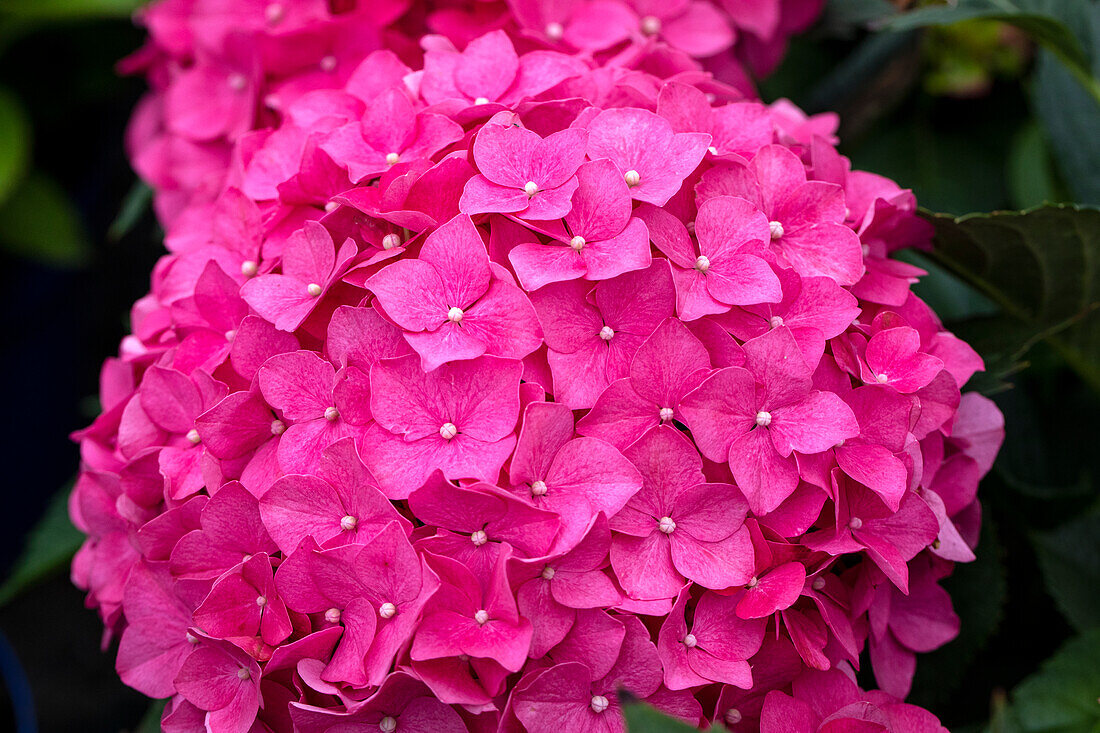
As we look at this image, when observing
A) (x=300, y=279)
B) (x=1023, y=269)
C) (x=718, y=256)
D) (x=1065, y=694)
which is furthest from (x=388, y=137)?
(x=1065, y=694)

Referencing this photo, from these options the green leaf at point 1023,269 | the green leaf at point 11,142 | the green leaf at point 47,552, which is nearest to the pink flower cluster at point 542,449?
the green leaf at point 1023,269

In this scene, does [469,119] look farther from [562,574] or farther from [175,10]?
[175,10]

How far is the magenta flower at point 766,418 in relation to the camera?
440 millimetres

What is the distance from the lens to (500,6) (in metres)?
0.71

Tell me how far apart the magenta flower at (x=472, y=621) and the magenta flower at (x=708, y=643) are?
0.07m

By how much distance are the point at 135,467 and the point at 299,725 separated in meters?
0.19

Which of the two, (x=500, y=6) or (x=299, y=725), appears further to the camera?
(x=500, y=6)

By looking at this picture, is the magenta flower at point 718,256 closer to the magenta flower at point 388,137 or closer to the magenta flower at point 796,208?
the magenta flower at point 796,208

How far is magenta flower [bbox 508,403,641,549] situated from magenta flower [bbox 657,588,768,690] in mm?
64

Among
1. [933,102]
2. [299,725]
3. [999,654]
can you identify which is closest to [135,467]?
[299,725]

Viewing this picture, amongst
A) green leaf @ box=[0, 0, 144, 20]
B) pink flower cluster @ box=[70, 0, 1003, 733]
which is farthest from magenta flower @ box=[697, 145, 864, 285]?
green leaf @ box=[0, 0, 144, 20]

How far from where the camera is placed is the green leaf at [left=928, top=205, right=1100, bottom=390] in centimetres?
61

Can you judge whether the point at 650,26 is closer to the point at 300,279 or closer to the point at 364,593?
the point at 300,279

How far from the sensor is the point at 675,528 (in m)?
0.44
